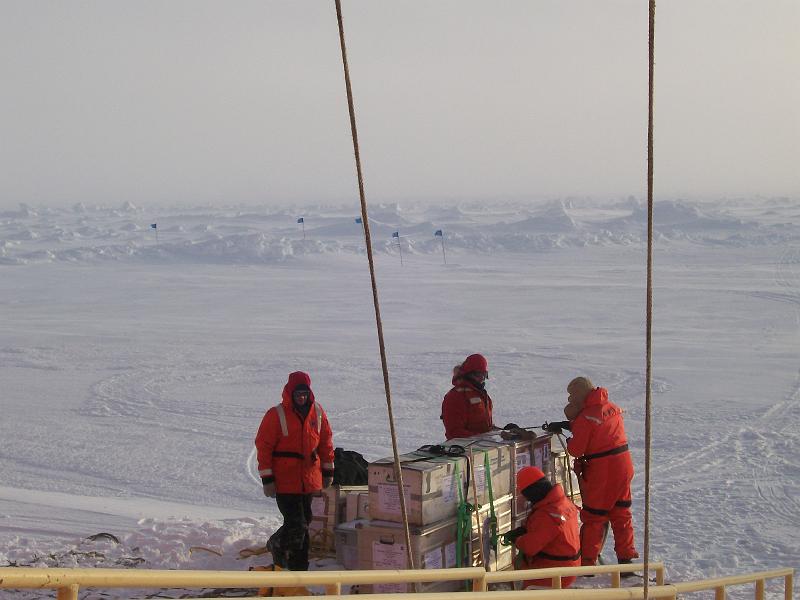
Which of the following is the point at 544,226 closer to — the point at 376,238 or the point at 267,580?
the point at 376,238

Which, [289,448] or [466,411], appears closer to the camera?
[289,448]

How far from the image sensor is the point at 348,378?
15.4m

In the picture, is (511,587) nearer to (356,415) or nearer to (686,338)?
(356,415)

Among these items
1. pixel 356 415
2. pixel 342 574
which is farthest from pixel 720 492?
pixel 342 574

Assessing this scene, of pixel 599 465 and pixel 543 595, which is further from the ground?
pixel 543 595

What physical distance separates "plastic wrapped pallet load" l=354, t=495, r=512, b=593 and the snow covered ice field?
1.43m

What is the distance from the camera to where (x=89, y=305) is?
2527cm

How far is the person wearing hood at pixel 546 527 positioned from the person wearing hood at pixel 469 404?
189 cm

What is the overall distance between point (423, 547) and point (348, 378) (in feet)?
33.1

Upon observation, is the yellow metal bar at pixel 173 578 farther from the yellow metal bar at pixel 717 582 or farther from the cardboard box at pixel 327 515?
the cardboard box at pixel 327 515

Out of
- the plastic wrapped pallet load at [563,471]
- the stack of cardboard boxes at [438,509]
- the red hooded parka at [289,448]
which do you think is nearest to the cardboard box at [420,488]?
the stack of cardboard boxes at [438,509]

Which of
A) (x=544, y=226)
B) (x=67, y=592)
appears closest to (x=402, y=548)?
(x=67, y=592)

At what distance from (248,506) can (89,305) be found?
17510 mm

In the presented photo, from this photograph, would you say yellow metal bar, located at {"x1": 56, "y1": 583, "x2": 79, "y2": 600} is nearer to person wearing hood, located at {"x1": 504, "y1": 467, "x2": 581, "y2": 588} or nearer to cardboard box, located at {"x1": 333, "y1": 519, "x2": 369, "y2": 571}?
person wearing hood, located at {"x1": 504, "y1": 467, "x2": 581, "y2": 588}
